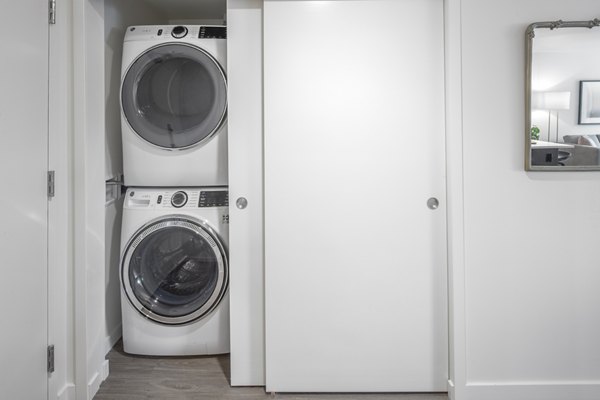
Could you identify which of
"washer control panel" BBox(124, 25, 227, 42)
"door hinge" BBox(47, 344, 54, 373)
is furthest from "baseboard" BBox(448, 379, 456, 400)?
"washer control panel" BBox(124, 25, 227, 42)

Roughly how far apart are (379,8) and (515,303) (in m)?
1.48

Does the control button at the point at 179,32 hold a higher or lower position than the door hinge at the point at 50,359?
higher

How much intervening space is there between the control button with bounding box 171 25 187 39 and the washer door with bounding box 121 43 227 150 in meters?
0.05

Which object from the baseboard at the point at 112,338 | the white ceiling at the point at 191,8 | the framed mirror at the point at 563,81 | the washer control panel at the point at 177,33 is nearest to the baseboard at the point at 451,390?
the framed mirror at the point at 563,81

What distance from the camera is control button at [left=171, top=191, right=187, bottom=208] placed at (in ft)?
8.00

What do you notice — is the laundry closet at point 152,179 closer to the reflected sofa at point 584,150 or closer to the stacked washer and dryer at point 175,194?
the stacked washer and dryer at point 175,194

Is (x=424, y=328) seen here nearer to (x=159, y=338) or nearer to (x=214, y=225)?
(x=214, y=225)

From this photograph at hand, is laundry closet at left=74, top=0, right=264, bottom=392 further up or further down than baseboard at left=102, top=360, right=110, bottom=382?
further up

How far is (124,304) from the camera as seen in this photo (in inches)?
97.1

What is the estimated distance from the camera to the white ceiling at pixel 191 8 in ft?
9.11

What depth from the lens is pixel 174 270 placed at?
2496 mm

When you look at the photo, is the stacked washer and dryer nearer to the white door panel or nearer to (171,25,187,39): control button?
(171,25,187,39): control button

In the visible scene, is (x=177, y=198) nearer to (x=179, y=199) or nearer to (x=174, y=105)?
(x=179, y=199)

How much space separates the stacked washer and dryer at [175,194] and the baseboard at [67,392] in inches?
19.5
